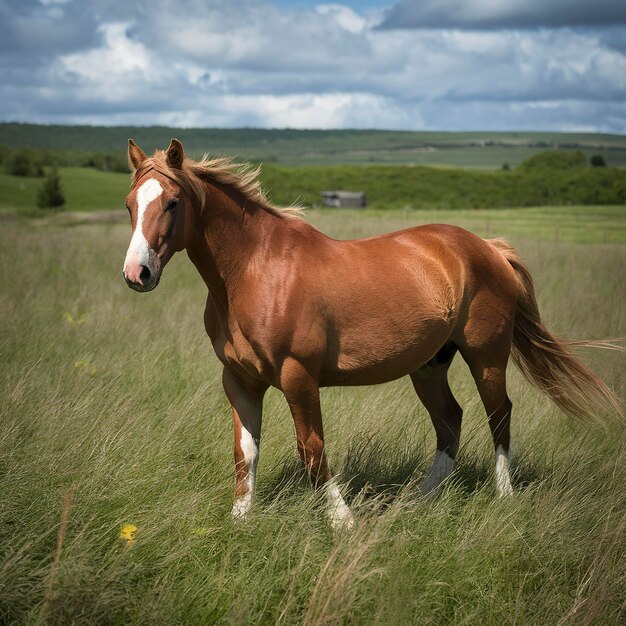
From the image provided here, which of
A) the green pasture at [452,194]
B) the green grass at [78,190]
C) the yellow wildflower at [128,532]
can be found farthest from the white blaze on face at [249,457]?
the green grass at [78,190]

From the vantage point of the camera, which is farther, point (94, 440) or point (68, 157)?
point (68, 157)

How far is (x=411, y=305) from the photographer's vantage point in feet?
14.2

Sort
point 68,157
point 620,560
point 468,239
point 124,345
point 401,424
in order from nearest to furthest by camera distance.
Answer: point 620,560, point 468,239, point 401,424, point 124,345, point 68,157

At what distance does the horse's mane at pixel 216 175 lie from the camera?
3754 mm

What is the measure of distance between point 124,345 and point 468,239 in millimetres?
3998

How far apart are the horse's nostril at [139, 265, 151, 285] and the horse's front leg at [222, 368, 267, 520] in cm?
92

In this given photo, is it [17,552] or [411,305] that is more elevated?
[411,305]

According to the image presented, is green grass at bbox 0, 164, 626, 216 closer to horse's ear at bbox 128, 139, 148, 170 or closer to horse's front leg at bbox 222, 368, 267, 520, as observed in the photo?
horse's ear at bbox 128, 139, 148, 170

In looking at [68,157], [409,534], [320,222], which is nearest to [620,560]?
[409,534]

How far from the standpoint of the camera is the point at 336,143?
134625mm

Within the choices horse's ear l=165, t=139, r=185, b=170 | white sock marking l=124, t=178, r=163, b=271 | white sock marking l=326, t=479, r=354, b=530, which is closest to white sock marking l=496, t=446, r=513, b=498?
white sock marking l=326, t=479, r=354, b=530

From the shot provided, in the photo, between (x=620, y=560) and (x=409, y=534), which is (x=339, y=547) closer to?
(x=409, y=534)

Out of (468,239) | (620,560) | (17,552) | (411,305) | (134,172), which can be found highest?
(134,172)

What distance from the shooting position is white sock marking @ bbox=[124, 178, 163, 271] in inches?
135
